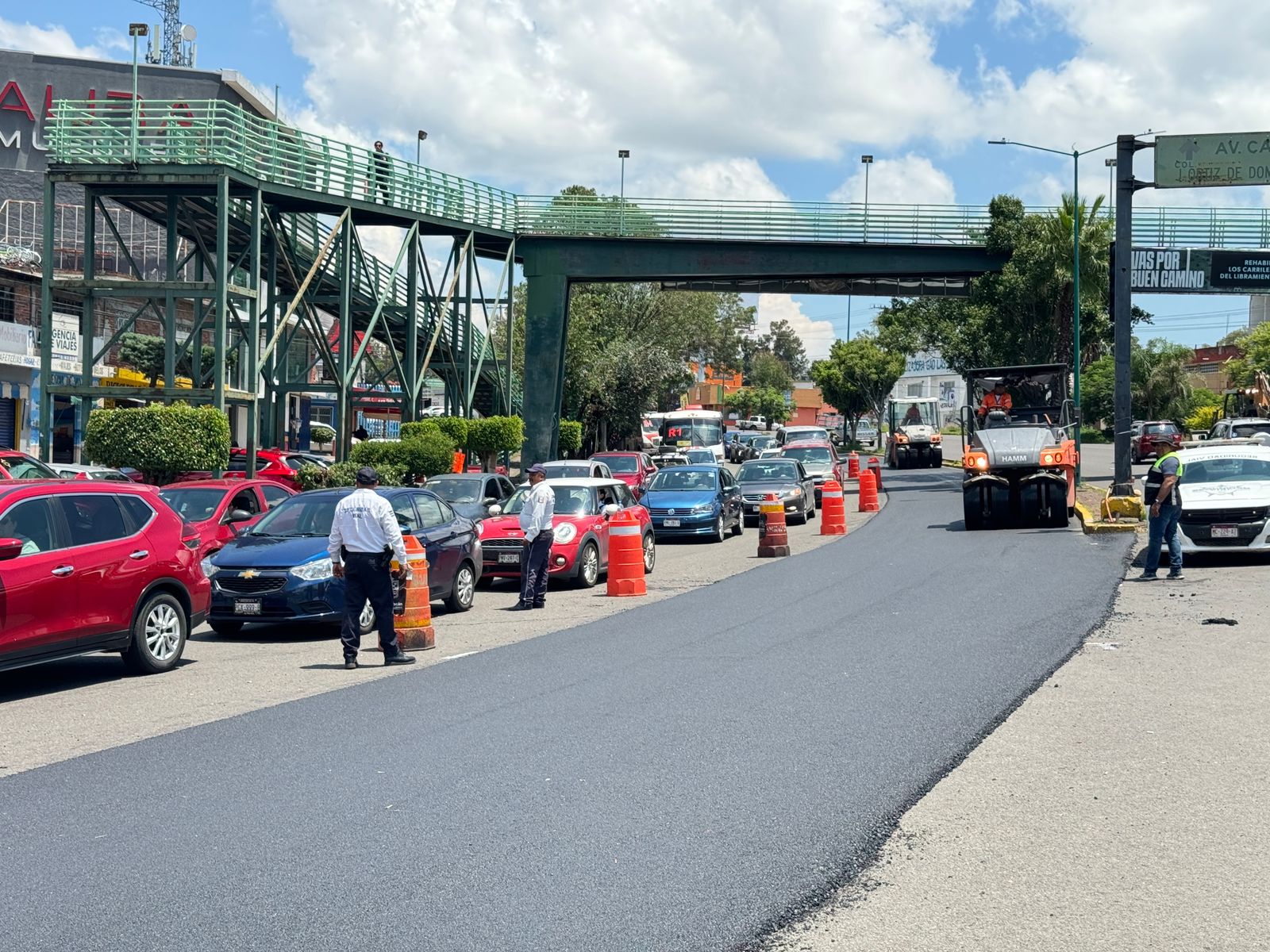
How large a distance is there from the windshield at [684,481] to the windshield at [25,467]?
12.0 metres

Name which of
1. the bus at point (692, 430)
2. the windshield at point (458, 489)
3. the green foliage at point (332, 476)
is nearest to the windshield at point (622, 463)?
the green foliage at point (332, 476)

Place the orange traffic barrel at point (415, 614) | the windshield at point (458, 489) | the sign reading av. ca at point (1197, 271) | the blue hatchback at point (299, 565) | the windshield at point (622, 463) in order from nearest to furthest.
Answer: the orange traffic barrel at point (415, 614) → the blue hatchback at point (299, 565) → the windshield at point (458, 489) → the windshield at point (622, 463) → the sign reading av. ca at point (1197, 271)

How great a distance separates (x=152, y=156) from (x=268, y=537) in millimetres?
15700

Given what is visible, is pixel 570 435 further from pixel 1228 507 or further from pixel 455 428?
pixel 1228 507

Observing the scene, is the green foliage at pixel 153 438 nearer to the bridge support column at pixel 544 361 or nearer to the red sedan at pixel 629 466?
the red sedan at pixel 629 466

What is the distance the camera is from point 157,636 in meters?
12.5

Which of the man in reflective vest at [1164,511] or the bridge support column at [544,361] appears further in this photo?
the bridge support column at [544,361]

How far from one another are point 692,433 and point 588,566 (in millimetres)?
44013

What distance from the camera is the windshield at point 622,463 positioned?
34.3m

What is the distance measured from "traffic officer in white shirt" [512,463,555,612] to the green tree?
232 ft

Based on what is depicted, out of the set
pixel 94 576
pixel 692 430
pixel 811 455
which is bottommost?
Answer: pixel 94 576

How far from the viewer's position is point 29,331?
4097cm

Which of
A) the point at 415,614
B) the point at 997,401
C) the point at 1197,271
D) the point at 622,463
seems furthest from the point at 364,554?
the point at 1197,271

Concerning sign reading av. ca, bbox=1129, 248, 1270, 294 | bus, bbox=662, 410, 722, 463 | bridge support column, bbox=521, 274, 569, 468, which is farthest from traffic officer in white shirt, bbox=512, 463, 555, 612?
bus, bbox=662, 410, 722, 463
